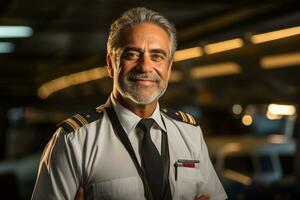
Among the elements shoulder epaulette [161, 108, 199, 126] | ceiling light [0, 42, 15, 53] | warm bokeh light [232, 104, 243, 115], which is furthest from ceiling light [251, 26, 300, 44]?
ceiling light [0, 42, 15, 53]

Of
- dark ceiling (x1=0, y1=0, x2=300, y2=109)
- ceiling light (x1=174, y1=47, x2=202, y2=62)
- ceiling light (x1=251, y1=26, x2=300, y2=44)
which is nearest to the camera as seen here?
ceiling light (x1=251, y1=26, x2=300, y2=44)

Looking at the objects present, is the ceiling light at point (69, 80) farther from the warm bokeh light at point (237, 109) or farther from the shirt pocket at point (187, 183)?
the shirt pocket at point (187, 183)

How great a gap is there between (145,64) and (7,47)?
11709mm

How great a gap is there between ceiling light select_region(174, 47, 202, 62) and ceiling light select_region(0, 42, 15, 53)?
4.07 metres

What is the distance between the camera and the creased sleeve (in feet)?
6.73

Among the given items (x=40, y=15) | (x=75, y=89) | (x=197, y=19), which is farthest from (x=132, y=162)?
(x=75, y=89)

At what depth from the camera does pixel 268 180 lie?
30.2 ft

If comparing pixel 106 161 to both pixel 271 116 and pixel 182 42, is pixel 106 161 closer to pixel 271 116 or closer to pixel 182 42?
pixel 182 42

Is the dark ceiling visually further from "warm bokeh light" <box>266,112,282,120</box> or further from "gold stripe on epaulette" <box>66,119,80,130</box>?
"gold stripe on epaulette" <box>66,119,80,130</box>

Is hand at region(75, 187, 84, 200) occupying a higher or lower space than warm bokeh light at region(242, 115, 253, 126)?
higher

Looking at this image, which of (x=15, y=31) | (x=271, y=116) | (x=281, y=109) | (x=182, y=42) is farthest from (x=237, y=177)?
(x=15, y=31)

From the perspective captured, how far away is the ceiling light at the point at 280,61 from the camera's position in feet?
29.4

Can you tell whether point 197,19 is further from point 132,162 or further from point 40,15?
point 132,162

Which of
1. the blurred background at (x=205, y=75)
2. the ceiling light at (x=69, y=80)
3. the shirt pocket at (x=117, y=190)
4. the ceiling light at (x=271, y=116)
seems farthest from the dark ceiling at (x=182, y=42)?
the shirt pocket at (x=117, y=190)
